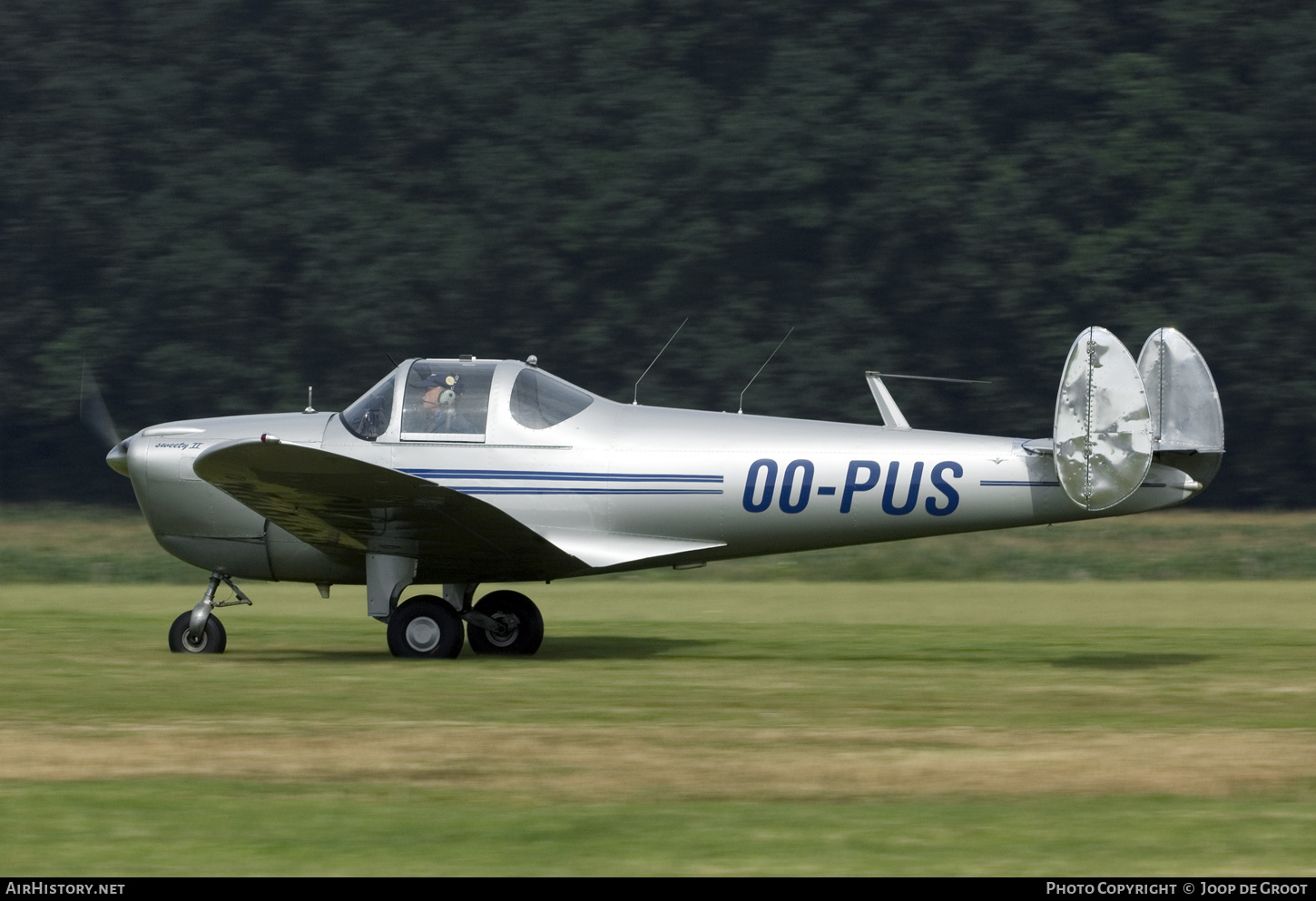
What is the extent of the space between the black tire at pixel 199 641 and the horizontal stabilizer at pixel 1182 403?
6.32 meters

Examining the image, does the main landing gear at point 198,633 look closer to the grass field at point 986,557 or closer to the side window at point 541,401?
the side window at point 541,401

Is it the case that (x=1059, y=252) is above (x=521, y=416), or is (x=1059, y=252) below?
above

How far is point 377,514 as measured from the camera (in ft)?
34.9

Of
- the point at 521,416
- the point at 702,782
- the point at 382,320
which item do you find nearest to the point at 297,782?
the point at 702,782

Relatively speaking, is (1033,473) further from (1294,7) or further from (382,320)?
(1294,7)

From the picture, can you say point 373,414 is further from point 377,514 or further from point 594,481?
point 594,481

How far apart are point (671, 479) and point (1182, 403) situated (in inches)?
130

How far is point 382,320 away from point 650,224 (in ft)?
16.8

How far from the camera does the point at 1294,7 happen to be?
99.5ft

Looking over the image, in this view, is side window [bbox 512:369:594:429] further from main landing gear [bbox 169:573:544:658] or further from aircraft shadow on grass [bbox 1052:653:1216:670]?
aircraft shadow on grass [bbox 1052:653:1216:670]

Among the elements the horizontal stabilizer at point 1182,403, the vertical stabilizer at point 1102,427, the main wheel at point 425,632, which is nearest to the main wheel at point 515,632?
the main wheel at point 425,632

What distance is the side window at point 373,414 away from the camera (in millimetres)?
11258

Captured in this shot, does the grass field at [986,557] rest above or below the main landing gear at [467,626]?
above

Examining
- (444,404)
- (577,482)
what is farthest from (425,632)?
(444,404)
